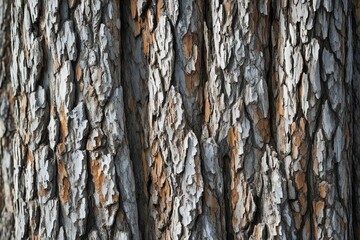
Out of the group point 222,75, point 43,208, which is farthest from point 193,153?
point 43,208

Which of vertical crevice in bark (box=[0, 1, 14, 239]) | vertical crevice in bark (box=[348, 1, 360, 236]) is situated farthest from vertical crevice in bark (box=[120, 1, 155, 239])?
vertical crevice in bark (box=[348, 1, 360, 236])

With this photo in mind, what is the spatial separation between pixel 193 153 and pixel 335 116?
45 cm

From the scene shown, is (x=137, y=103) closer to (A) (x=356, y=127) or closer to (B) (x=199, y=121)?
(B) (x=199, y=121)

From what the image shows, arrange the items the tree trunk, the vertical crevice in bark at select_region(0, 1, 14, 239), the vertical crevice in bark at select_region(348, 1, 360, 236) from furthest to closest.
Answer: the vertical crevice in bark at select_region(0, 1, 14, 239) → the vertical crevice in bark at select_region(348, 1, 360, 236) → the tree trunk

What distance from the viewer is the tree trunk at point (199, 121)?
174 centimetres

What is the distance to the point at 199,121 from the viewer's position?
5.85 ft

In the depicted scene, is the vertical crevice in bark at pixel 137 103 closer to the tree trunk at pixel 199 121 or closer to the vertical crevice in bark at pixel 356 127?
the tree trunk at pixel 199 121

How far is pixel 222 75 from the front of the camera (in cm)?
175

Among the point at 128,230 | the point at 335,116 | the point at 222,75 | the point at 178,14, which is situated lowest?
the point at 128,230

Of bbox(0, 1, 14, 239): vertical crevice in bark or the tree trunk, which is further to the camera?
bbox(0, 1, 14, 239): vertical crevice in bark

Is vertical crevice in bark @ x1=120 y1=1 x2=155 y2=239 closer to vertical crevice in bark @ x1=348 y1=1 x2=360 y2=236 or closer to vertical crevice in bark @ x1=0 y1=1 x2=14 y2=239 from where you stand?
vertical crevice in bark @ x1=0 y1=1 x2=14 y2=239

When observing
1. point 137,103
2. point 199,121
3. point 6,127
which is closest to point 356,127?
point 199,121

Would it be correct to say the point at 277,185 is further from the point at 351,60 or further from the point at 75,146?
the point at 75,146

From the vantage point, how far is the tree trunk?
5.71 feet
